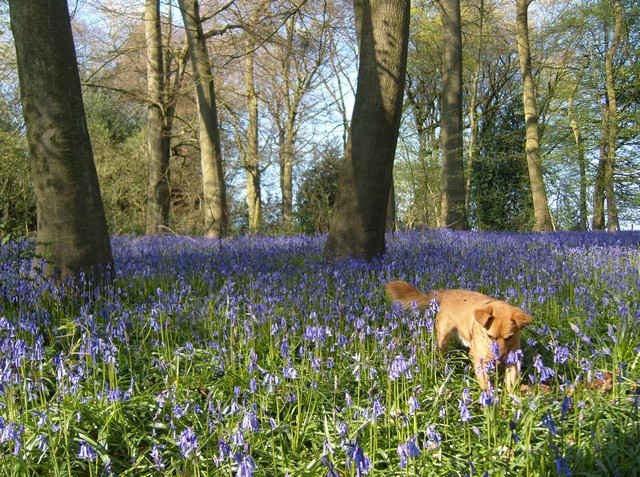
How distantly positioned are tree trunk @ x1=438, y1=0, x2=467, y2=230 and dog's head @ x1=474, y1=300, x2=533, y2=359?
1052 cm

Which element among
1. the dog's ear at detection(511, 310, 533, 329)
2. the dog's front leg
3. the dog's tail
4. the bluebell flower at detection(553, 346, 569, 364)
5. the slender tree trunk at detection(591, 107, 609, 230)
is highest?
the slender tree trunk at detection(591, 107, 609, 230)

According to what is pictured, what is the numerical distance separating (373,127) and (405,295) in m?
3.07

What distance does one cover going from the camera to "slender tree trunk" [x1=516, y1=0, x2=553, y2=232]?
13781 millimetres

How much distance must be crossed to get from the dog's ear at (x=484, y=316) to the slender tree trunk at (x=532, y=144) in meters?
11.9

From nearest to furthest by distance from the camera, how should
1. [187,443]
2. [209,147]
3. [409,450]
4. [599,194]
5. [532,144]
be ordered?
1. [409,450]
2. [187,443]
3. [209,147]
4. [532,144]
5. [599,194]

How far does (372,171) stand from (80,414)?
186 inches

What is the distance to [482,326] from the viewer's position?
270 cm

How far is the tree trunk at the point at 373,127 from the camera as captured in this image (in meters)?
6.24

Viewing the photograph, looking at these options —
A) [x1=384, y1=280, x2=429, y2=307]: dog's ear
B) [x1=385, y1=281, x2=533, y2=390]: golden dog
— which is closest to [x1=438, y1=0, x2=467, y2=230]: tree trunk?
[x1=384, y1=280, x2=429, y2=307]: dog's ear

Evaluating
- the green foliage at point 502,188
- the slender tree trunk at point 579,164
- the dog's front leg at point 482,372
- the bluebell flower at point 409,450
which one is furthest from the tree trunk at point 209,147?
the green foliage at point 502,188

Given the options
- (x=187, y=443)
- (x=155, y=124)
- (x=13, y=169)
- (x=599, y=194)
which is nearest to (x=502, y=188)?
(x=599, y=194)

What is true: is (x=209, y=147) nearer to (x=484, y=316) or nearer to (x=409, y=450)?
(x=484, y=316)

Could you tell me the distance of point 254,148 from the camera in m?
19.0

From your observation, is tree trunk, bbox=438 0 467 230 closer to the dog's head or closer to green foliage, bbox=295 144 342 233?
green foliage, bbox=295 144 342 233
